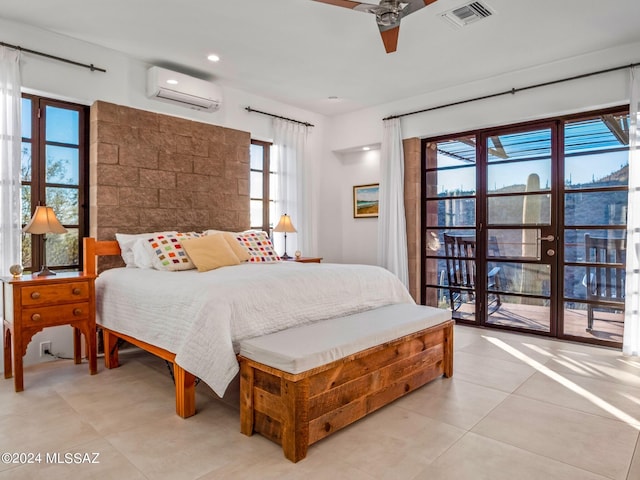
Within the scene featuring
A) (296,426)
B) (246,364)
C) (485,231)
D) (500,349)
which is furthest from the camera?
(485,231)

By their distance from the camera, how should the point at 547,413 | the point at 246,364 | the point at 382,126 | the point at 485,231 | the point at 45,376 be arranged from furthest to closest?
the point at 382,126 → the point at 485,231 → the point at 45,376 → the point at 547,413 → the point at 246,364

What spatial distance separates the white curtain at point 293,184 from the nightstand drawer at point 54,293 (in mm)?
2515

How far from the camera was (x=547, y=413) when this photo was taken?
2.37m

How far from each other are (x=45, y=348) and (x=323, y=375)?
2.60m

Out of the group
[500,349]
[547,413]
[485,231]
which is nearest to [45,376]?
[547,413]

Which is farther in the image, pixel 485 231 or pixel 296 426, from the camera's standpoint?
pixel 485 231

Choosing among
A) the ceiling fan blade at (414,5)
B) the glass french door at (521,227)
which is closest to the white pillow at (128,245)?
the ceiling fan blade at (414,5)

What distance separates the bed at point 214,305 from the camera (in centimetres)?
218

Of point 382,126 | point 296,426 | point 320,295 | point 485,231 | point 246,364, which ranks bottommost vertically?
point 296,426

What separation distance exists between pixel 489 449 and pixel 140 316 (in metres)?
2.15

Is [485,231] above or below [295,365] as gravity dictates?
above

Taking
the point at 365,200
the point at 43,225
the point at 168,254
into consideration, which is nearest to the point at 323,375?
the point at 168,254

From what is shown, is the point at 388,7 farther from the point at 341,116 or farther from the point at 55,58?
the point at 341,116

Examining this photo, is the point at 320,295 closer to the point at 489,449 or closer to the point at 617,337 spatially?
the point at 489,449
